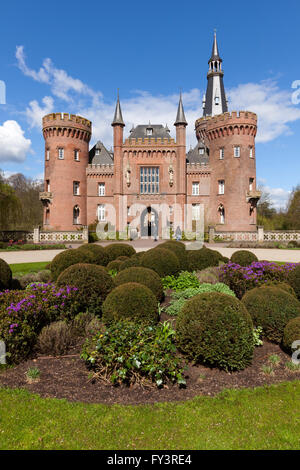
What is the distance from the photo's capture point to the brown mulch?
432 centimetres

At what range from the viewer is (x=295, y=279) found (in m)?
8.74

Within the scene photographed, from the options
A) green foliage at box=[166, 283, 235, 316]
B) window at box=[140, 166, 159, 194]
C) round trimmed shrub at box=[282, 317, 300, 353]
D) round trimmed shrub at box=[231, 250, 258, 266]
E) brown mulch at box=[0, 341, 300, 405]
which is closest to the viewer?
brown mulch at box=[0, 341, 300, 405]

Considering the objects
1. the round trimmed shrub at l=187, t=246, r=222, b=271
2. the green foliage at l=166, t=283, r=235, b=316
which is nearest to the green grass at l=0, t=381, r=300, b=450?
the green foliage at l=166, t=283, r=235, b=316

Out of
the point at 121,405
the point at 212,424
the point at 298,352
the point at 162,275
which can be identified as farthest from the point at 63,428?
the point at 162,275

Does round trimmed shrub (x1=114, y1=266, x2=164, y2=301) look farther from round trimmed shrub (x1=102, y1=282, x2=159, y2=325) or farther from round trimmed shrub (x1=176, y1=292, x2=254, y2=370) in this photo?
round trimmed shrub (x1=176, y1=292, x2=254, y2=370)

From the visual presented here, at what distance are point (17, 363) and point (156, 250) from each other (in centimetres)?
618

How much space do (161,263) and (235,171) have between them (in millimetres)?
29486

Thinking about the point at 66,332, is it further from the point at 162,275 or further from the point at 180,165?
the point at 180,165

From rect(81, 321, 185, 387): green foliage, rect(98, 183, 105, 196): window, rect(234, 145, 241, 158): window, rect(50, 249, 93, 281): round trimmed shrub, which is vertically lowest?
rect(81, 321, 185, 387): green foliage

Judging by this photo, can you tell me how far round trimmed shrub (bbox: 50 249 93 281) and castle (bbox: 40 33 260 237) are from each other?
26573 millimetres

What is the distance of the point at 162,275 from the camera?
10.2 m

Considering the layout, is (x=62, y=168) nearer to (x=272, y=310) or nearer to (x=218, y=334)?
(x=272, y=310)

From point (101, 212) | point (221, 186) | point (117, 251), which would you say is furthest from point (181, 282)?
point (221, 186)

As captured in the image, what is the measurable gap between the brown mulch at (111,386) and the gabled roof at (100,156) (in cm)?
3605
